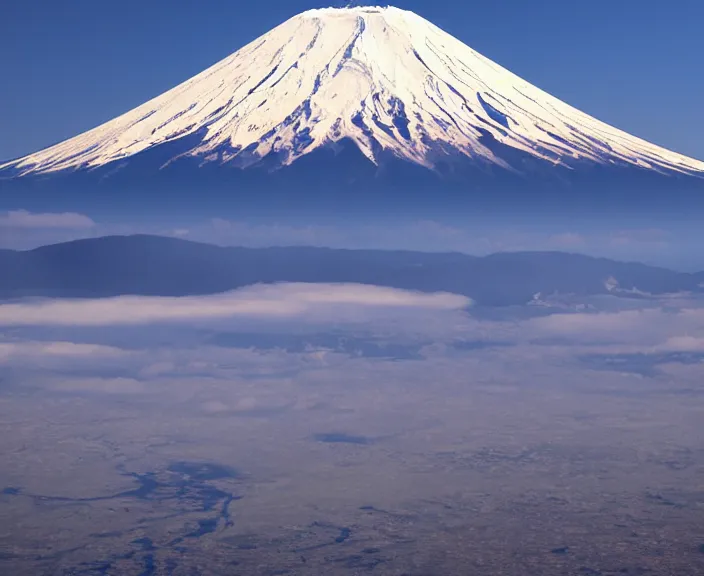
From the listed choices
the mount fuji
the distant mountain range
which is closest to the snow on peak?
the mount fuji

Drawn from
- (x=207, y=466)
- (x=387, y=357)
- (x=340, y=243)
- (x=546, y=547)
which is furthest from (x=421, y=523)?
(x=340, y=243)

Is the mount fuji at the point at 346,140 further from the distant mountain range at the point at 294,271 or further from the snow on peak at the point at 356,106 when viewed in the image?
the distant mountain range at the point at 294,271

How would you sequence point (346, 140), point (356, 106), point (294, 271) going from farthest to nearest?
1. point (294, 271)
2. point (346, 140)
3. point (356, 106)

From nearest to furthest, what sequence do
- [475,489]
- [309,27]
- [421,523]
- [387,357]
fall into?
[421,523] < [475,489] < [387,357] < [309,27]

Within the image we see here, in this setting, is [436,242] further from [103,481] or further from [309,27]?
[103,481]

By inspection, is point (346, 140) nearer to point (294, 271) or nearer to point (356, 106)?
point (356, 106)

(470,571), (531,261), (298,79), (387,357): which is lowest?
(470,571)

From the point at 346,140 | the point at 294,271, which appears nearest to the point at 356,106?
the point at 346,140
